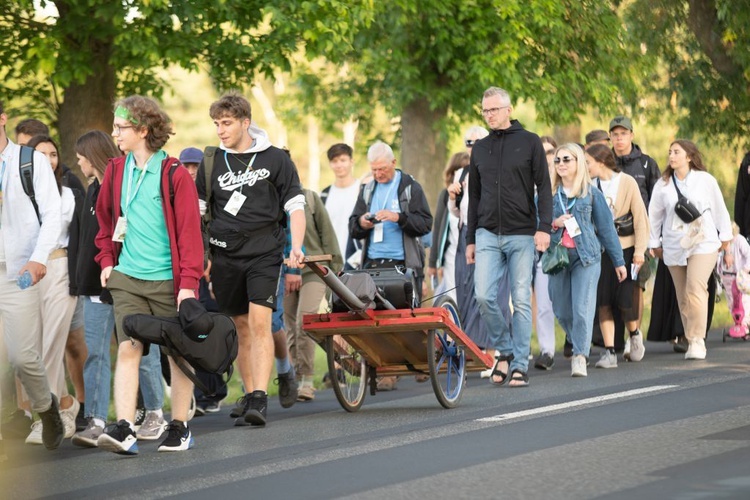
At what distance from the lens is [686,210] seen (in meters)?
14.0

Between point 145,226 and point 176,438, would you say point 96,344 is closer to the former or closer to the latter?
point 176,438


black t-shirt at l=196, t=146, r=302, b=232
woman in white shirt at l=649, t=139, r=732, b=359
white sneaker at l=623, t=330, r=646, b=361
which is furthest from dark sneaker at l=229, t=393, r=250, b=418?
woman in white shirt at l=649, t=139, r=732, b=359

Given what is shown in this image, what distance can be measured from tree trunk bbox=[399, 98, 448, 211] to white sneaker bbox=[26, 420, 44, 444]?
14608 millimetres

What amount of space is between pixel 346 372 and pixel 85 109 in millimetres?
7438

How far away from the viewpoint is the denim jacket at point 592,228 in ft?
42.4

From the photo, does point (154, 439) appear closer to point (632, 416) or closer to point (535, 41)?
point (632, 416)

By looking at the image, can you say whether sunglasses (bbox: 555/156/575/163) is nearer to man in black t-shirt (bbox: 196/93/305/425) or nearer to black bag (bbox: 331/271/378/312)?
black bag (bbox: 331/271/378/312)

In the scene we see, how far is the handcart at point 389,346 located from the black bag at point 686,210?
11.8ft

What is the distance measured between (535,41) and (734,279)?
7.12 metres

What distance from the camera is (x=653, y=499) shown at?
22.1 feet

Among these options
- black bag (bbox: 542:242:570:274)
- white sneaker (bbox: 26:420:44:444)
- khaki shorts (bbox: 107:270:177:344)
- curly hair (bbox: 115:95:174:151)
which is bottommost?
white sneaker (bbox: 26:420:44:444)

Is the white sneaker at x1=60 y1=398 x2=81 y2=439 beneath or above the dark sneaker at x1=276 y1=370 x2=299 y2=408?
beneath

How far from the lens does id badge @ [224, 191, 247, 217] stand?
998 cm

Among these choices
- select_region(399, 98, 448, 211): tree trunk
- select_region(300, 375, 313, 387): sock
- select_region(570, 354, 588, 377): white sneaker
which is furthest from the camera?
select_region(399, 98, 448, 211): tree trunk
